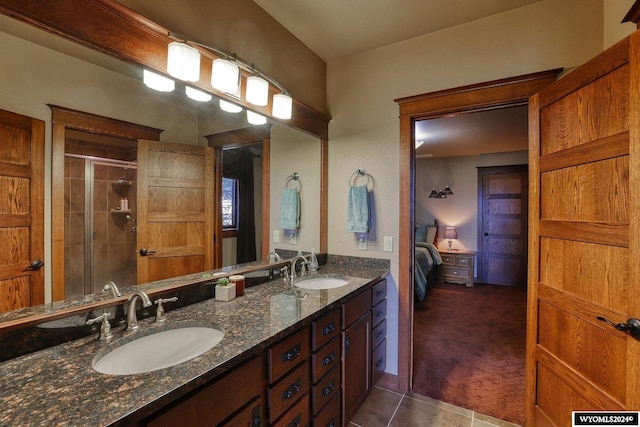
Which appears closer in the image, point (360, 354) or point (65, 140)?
point (65, 140)

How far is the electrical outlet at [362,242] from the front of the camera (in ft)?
8.04

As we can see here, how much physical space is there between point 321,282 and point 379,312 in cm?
50

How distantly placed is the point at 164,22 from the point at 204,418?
5.20ft

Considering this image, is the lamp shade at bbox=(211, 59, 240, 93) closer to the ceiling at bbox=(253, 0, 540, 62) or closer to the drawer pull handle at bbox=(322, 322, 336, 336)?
the ceiling at bbox=(253, 0, 540, 62)

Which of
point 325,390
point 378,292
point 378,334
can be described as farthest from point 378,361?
point 325,390

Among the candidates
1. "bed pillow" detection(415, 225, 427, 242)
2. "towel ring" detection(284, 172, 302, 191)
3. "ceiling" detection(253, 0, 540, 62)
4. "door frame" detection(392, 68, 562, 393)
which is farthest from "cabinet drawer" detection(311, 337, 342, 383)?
"bed pillow" detection(415, 225, 427, 242)

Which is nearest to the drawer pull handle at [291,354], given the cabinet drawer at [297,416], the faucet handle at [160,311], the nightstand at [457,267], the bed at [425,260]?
the cabinet drawer at [297,416]

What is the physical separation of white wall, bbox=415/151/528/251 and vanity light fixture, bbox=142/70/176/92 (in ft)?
18.4

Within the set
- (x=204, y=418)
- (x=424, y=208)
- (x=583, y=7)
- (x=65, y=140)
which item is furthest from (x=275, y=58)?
(x=424, y=208)

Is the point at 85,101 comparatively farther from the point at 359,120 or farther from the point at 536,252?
the point at 536,252

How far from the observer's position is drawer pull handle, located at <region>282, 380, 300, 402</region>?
1249 millimetres

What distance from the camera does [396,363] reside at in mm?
2314

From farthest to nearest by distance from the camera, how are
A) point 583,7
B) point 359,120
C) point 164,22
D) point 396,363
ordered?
point 359,120, point 396,363, point 583,7, point 164,22

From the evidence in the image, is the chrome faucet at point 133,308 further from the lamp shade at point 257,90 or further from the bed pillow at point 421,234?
the bed pillow at point 421,234
